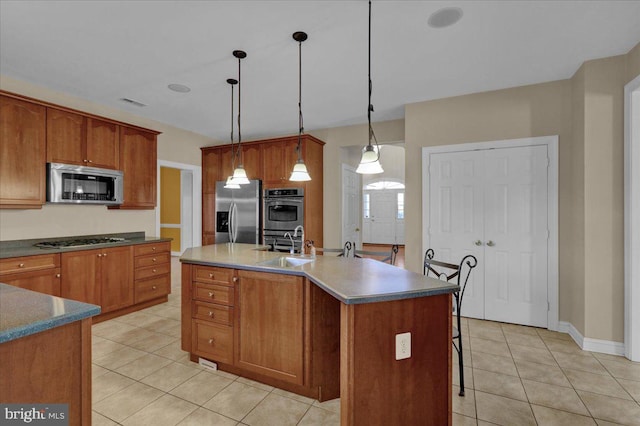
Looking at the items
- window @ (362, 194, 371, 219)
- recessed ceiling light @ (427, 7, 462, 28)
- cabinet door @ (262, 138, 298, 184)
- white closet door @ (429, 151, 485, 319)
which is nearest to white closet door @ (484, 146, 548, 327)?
white closet door @ (429, 151, 485, 319)

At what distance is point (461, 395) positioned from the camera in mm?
2088

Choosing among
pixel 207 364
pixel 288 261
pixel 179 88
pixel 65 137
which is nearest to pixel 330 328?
pixel 288 261

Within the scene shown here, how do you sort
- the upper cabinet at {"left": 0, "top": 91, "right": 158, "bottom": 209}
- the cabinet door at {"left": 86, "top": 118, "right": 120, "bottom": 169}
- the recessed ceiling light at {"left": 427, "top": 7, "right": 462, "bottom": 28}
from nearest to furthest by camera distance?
the recessed ceiling light at {"left": 427, "top": 7, "right": 462, "bottom": 28} → the upper cabinet at {"left": 0, "top": 91, "right": 158, "bottom": 209} → the cabinet door at {"left": 86, "top": 118, "right": 120, "bottom": 169}

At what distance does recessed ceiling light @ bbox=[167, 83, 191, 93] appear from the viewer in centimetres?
342

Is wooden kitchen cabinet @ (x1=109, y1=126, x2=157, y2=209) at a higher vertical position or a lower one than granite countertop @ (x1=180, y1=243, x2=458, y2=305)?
higher

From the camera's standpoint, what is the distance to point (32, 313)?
1105 mm

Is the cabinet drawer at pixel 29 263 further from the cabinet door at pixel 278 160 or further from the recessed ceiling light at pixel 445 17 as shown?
the recessed ceiling light at pixel 445 17

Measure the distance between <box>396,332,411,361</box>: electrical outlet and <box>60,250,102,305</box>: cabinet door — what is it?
336cm

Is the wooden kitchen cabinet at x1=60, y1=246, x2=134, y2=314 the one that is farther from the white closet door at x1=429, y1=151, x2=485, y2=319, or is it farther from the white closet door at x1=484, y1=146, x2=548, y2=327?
the white closet door at x1=484, y1=146, x2=548, y2=327

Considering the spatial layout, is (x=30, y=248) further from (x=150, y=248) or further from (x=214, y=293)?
(x=214, y=293)

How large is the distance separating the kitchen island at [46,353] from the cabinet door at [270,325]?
107 cm

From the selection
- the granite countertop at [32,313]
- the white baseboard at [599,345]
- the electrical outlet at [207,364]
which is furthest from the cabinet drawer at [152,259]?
the white baseboard at [599,345]

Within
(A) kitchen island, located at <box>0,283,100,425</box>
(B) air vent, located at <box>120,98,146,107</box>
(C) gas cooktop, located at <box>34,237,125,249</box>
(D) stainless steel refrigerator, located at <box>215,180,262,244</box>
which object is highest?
(B) air vent, located at <box>120,98,146,107</box>

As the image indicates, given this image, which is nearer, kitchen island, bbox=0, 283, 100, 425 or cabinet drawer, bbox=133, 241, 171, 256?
kitchen island, bbox=0, 283, 100, 425
